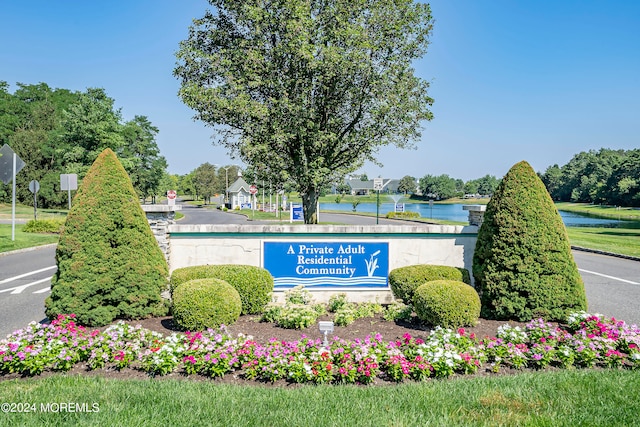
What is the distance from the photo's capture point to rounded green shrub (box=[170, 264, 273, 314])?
7113 millimetres

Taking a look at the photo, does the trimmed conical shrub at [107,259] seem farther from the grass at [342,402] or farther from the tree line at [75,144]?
the tree line at [75,144]

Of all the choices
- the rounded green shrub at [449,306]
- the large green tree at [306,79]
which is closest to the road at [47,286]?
the rounded green shrub at [449,306]

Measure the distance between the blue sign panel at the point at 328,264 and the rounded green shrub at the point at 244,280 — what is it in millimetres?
1078

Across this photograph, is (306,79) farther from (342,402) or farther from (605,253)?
(605,253)

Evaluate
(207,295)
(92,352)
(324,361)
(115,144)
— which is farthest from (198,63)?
(115,144)

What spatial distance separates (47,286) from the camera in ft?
34.9

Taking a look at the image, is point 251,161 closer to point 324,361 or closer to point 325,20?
point 325,20

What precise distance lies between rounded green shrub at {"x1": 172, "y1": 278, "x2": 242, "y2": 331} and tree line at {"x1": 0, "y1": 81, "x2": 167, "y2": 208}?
121 feet

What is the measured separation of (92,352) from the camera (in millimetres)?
5055

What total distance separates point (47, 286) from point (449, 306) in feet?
32.0

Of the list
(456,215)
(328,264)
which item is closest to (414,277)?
(328,264)

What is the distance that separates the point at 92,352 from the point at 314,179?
954cm

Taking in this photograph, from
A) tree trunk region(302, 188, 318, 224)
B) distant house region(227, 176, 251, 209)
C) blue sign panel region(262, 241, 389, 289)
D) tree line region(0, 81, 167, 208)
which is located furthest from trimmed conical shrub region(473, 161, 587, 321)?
distant house region(227, 176, 251, 209)

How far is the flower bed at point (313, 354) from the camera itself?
15.5 feet
